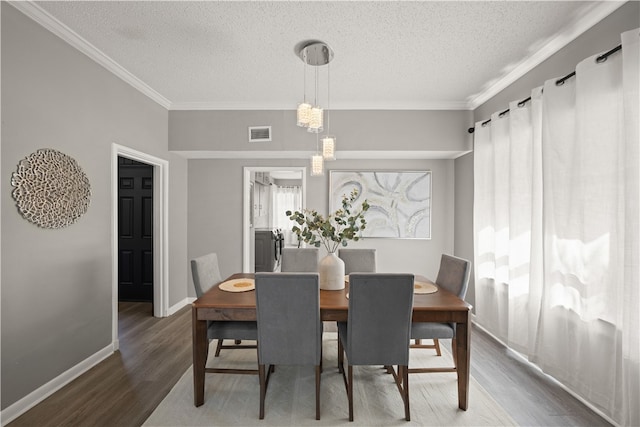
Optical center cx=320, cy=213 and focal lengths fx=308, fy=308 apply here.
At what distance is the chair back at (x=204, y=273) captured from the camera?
250 cm

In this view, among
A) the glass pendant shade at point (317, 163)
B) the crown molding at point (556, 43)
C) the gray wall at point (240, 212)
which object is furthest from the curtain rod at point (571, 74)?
the glass pendant shade at point (317, 163)

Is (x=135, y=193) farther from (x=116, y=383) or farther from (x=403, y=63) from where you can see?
(x=403, y=63)

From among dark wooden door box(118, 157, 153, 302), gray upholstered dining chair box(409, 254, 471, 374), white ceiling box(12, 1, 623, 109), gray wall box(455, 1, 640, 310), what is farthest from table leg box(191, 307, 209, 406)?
gray wall box(455, 1, 640, 310)

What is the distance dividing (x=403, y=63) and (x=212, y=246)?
3.38 metres

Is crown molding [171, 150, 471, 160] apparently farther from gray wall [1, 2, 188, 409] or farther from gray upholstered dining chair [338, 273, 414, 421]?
gray upholstered dining chair [338, 273, 414, 421]

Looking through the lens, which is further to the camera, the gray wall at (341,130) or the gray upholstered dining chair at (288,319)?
the gray wall at (341,130)

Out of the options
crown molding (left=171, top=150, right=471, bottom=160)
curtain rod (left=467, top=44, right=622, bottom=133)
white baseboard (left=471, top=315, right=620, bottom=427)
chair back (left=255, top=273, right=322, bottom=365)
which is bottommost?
white baseboard (left=471, top=315, right=620, bottom=427)

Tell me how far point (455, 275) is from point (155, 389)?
2.50 meters

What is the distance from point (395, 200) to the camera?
4359mm

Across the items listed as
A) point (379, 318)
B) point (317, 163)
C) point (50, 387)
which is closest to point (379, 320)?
point (379, 318)

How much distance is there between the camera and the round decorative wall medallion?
2029 millimetres

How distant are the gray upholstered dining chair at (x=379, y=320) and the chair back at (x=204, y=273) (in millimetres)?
1282

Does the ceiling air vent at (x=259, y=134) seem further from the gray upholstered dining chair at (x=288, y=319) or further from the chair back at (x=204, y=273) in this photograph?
the gray upholstered dining chair at (x=288, y=319)

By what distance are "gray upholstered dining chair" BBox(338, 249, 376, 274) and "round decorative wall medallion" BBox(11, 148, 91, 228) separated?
2316 millimetres
